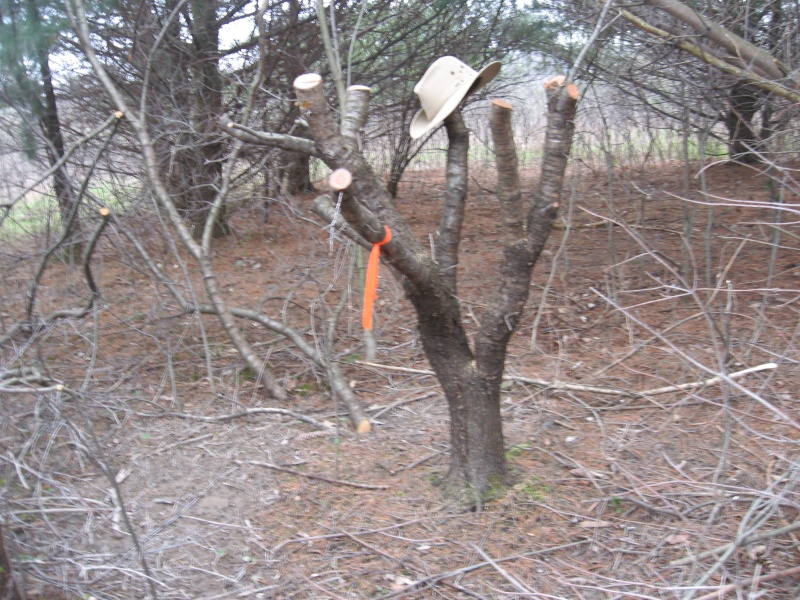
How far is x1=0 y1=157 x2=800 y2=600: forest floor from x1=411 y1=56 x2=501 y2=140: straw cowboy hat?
108 cm

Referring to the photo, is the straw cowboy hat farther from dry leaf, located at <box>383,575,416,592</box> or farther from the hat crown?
dry leaf, located at <box>383,575,416,592</box>

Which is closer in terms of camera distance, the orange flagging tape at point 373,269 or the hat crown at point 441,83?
the orange flagging tape at point 373,269

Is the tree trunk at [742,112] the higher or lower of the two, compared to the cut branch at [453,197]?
higher

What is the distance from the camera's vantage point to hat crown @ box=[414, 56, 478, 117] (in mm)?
3662

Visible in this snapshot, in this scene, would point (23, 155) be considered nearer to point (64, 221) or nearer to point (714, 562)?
point (64, 221)

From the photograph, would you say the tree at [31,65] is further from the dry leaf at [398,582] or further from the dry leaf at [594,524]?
the dry leaf at [594,524]

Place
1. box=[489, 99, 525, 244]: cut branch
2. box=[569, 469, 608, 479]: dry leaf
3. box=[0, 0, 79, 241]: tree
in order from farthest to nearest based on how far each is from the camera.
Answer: box=[0, 0, 79, 241]: tree < box=[569, 469, 608, 479]: dry leaf < box=[489, 99, 525, 244]: cut branch

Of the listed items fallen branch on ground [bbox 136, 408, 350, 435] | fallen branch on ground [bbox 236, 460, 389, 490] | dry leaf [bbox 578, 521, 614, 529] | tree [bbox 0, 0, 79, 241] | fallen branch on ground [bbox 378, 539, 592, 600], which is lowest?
fallen branch on ground [bbox 378, 539, 592, 600]

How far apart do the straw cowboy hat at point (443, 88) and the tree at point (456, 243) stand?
0.11 meters

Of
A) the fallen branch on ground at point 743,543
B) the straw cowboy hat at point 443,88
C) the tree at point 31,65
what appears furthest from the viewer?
the tree at point 31,65

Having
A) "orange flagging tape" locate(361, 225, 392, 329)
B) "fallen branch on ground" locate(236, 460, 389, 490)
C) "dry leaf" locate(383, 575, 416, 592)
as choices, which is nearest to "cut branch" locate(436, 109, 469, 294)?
"orange flagging tape" locate(361, 225, 392, 329)

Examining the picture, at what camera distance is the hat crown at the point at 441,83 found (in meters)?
3.66

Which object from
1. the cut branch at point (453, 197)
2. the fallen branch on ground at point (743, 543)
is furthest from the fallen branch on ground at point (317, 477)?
the fallen branch on ground at point (743, 543)

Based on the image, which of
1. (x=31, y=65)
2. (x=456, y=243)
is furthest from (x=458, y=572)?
(x=31, y=65)
